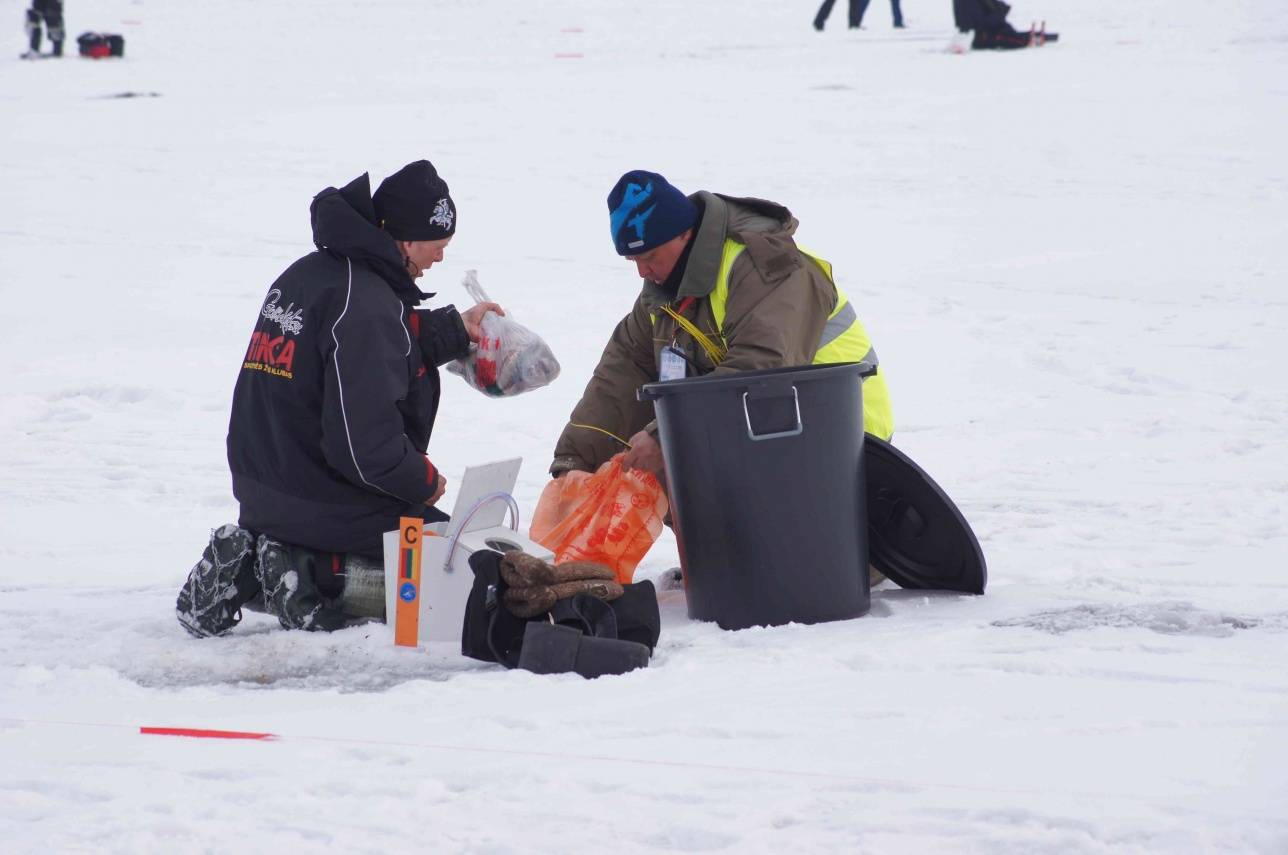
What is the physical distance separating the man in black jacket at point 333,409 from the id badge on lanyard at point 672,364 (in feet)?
1.79

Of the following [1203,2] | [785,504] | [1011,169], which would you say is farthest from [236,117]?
[1203,2]

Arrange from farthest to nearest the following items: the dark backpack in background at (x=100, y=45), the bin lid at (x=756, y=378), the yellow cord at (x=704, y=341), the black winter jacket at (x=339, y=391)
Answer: the dark backpack in background at (x=100, y=45), the yellow cord at (x=704, y=341), the black winter jacket at (x=339, y=391), the bin lid at (x=756, y=378)

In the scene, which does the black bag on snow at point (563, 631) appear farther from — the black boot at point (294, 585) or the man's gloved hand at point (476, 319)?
the man's gloved hand at point (476, 319)

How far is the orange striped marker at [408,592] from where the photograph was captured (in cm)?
354

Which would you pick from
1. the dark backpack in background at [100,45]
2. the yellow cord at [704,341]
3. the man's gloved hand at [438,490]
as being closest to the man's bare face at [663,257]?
the yellow cord at [704,341]

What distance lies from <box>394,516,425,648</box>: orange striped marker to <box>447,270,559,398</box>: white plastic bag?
0.52m

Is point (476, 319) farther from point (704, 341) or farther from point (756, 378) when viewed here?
point (756, 378)

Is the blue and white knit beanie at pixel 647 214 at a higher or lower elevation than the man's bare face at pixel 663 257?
higher

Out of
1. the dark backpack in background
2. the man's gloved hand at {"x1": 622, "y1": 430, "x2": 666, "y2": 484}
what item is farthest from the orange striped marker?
the dark backpack in background

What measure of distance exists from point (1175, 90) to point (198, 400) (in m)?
10.3

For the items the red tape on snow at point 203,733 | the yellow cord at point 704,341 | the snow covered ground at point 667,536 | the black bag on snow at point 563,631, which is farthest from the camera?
the yellow cord at point 704,341

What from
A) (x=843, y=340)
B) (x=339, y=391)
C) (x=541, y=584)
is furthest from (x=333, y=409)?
(x=843, y=340)

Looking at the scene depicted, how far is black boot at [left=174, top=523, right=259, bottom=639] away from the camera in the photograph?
3.62m

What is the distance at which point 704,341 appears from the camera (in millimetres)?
3855
